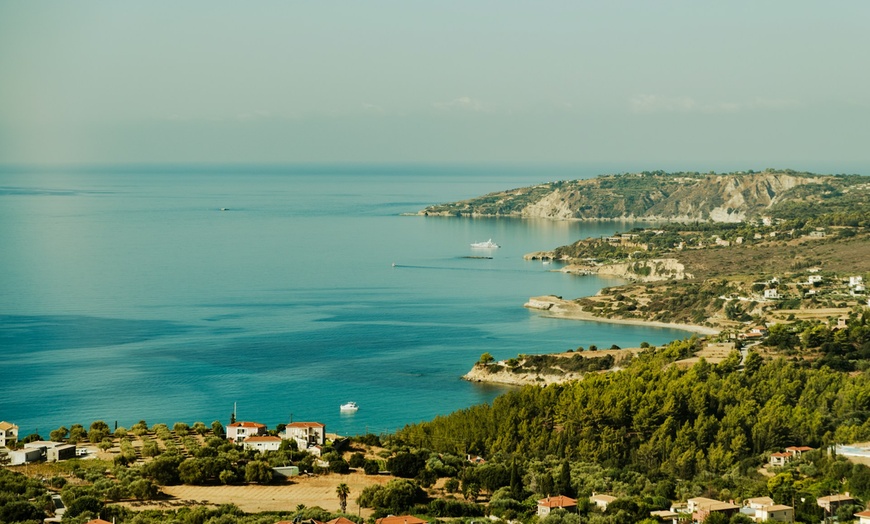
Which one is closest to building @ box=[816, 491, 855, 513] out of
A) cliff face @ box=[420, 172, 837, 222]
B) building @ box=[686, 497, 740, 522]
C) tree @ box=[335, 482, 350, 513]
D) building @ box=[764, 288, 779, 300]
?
building @ box=[686, 497, 740, 522]

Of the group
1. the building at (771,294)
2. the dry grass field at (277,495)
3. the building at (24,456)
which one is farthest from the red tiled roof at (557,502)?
the building at (771,294)

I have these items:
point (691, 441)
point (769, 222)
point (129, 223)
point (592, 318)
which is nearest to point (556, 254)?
point (769, 222)

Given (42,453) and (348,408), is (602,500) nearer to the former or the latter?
(42,453)

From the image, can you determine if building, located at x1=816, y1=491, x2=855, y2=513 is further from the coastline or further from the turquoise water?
the coastline

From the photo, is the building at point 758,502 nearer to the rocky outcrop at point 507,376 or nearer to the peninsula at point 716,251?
the rocky outcrop at point 507,376

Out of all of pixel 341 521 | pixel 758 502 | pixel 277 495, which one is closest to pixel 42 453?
pixel 277 495
